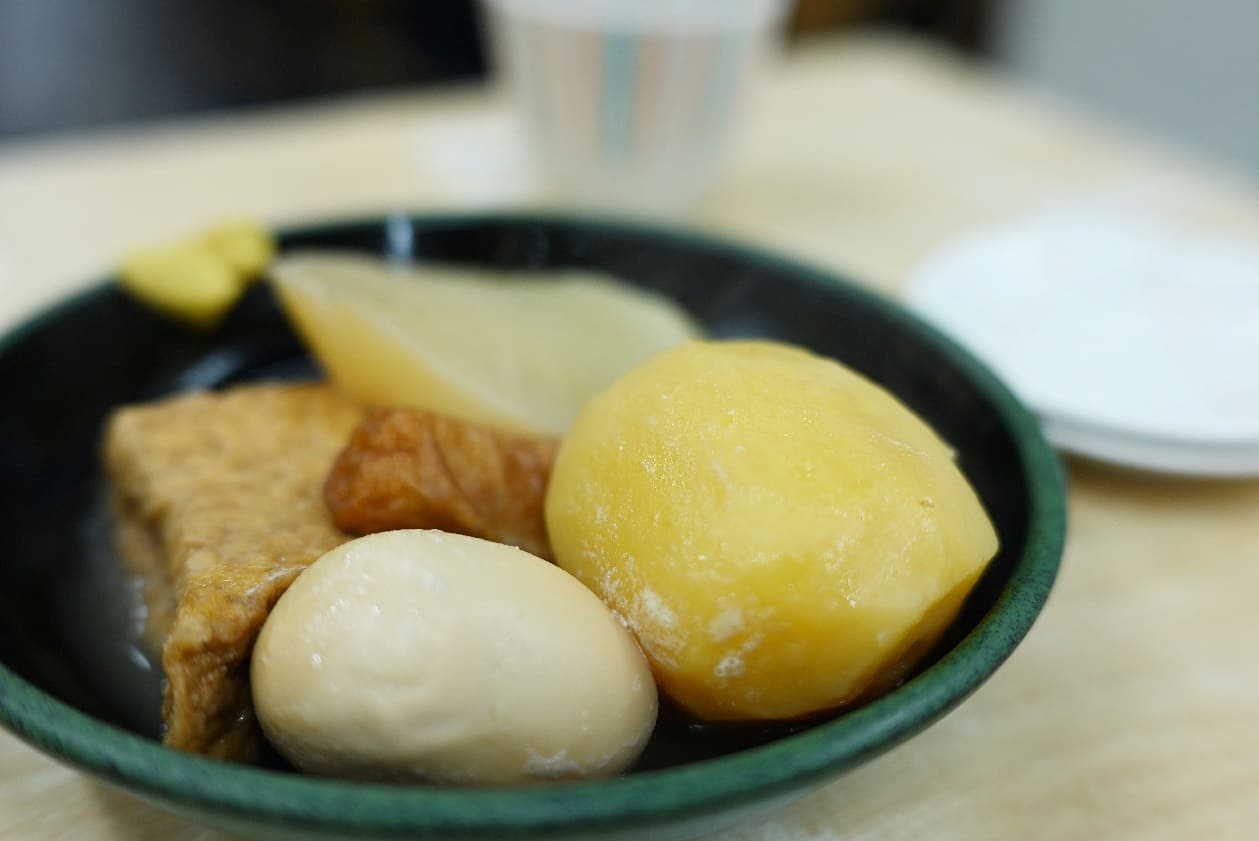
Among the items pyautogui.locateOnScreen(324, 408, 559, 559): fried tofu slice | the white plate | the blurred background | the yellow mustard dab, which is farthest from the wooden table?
the blurred background

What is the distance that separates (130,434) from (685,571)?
16.4 inches

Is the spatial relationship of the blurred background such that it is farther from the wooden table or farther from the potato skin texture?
the potato skin texture

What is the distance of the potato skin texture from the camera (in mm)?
498

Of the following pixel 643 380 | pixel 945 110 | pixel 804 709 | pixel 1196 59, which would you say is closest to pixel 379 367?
pixel 643 380

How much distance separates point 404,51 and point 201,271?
2.32 meters

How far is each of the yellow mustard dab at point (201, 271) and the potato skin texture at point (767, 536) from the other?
42cm

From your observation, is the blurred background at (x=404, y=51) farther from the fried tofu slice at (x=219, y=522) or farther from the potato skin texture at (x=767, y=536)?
the potato skin texture at (x=767, y=536)

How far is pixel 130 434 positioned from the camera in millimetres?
700

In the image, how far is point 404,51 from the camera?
2943 millimetres

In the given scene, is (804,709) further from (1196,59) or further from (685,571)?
(1196,59)

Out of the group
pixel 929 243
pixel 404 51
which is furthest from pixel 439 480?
pixel 404 51

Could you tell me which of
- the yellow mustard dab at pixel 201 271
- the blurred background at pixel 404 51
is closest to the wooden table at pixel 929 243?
the yellow mustard dab at pixel 201 271

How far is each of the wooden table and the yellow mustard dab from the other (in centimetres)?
34

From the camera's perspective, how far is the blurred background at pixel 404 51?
2.50m
